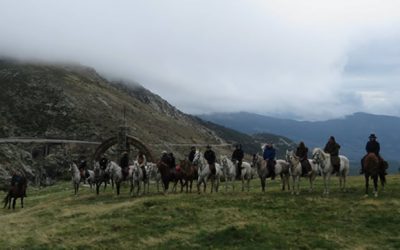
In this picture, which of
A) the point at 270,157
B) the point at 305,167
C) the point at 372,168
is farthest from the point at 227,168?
the point at 372,168

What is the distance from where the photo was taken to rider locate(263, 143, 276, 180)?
38.3 metres

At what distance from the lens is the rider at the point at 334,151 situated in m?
35.7

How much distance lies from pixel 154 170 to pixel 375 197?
19.1 meters

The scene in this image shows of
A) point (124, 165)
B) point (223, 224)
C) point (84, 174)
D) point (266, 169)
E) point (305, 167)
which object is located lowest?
point (223, 224)

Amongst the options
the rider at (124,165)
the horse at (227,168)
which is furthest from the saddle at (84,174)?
the horse at (227,168)

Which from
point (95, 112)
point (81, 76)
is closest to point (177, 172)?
point (95, 112)

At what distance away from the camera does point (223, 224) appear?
27391 mm

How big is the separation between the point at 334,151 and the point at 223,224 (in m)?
11.9

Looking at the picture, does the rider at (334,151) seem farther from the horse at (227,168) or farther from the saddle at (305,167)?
the horse at (227,168)

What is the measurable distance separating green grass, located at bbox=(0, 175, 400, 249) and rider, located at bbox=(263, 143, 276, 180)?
3.08m

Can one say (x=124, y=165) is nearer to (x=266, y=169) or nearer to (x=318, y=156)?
(x=266, y=169)

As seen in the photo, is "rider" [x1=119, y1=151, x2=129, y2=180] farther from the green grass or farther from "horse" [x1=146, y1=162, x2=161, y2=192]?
the green grass

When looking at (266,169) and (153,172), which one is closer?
(266,169)

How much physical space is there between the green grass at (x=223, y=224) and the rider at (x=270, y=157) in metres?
3.08
